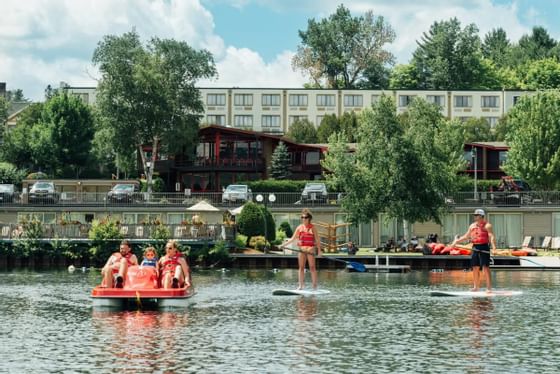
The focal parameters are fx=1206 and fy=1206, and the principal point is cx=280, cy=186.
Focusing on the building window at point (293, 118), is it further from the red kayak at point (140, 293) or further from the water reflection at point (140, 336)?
the water reflection at point (140, 336)

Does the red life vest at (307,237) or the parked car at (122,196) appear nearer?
the red life vest at (307,237)

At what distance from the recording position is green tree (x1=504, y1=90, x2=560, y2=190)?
320 feet

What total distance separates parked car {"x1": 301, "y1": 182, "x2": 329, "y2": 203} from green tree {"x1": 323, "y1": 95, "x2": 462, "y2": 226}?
8.69 meters

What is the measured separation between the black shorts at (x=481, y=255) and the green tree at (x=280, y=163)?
68070 millimetres

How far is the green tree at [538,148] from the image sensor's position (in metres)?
97.5

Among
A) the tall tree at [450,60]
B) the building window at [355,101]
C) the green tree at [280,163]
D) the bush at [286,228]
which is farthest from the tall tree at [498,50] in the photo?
the bush at [286,228]

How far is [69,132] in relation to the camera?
384 feet

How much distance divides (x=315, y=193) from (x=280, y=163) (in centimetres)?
1984

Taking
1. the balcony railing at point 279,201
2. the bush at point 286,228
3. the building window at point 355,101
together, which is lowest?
the bush at point 286,228

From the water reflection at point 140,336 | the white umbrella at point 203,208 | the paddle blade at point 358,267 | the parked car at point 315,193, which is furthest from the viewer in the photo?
the parked car at point 315,193

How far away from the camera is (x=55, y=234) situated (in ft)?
230

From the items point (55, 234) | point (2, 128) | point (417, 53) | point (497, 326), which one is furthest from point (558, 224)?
point (417, 53)

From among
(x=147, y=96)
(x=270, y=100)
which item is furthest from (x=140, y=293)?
(x=270, y=100)

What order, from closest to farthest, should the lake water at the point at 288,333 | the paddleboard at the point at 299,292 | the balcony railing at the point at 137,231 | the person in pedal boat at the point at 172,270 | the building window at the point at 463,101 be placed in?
the lake water at the point at 288,333 < the person in pedal boat at the point at 172,270 < the paddleboard at the point at 299,292 < the balcony railing at the point at 137,231 < the building window at the point at 463,101
